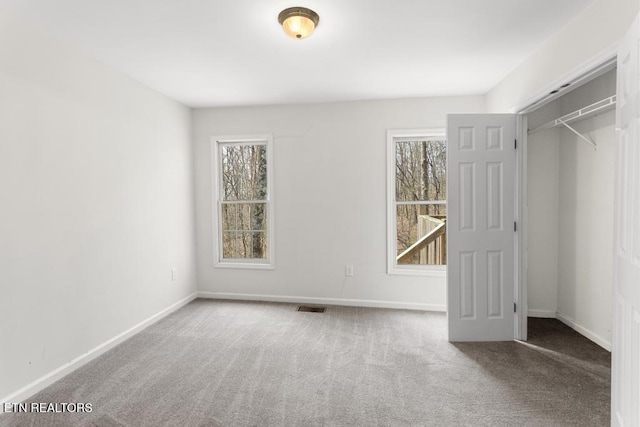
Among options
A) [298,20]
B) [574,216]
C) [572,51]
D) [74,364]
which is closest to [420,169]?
[574,216]

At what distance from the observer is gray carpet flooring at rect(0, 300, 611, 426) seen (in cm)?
209

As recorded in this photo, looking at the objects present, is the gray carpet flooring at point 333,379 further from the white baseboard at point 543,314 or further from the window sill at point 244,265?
the window sill at point 244,265

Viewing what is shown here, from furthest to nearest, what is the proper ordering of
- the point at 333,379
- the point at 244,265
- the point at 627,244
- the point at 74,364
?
the point at 244,265 < the point at 74,364 < the point at 333,379 < the point at 627,244

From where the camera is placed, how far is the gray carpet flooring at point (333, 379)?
6.87 feet

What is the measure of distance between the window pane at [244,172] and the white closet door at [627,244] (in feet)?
11.8

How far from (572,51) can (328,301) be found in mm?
3422

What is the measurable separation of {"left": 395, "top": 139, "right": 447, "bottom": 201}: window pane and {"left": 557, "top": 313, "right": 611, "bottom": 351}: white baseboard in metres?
1.79

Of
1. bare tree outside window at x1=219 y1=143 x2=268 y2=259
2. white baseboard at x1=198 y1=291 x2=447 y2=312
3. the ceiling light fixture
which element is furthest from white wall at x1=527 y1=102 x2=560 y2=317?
bare tree outside window at x1=219 y1=143 x2=268 y2=259

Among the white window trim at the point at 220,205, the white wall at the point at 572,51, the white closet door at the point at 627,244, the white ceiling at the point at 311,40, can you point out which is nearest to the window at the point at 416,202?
the white ceiling at the point at 311,40

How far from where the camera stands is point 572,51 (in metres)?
2.34

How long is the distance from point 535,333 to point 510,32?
277cm

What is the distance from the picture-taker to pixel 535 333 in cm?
333

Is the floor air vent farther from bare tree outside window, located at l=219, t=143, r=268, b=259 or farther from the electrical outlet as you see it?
bare tree outside window, located at l=219, t=143, r=268, b=259

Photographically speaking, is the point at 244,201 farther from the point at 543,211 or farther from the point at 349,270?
the point at 543,211
